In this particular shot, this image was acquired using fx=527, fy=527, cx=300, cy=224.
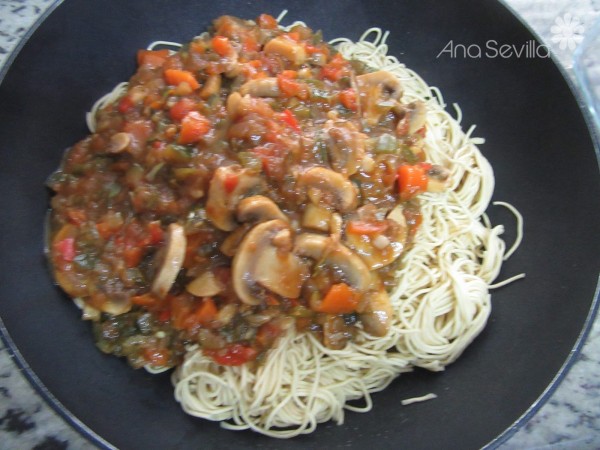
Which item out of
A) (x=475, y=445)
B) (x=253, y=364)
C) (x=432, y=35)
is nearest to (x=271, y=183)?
(x=253, y=364)

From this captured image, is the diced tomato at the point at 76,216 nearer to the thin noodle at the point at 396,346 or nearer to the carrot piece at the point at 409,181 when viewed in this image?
the thin noodle at the point at 396,346

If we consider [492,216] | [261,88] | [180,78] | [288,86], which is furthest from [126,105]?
[492,216]

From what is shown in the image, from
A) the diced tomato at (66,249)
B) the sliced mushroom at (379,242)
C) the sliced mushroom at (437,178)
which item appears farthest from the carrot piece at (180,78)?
the sliced mushroom at (437,178)

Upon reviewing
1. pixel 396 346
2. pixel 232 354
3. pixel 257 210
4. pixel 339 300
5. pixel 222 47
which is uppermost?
pixel 222 47

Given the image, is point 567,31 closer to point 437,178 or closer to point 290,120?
point 437,178

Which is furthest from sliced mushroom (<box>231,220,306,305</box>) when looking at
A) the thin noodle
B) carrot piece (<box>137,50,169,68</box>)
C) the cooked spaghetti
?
carrot piece (<box>137,50,169,68</box>)

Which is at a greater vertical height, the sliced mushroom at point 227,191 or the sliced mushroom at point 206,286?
the sliced mushroom at point 227,191
